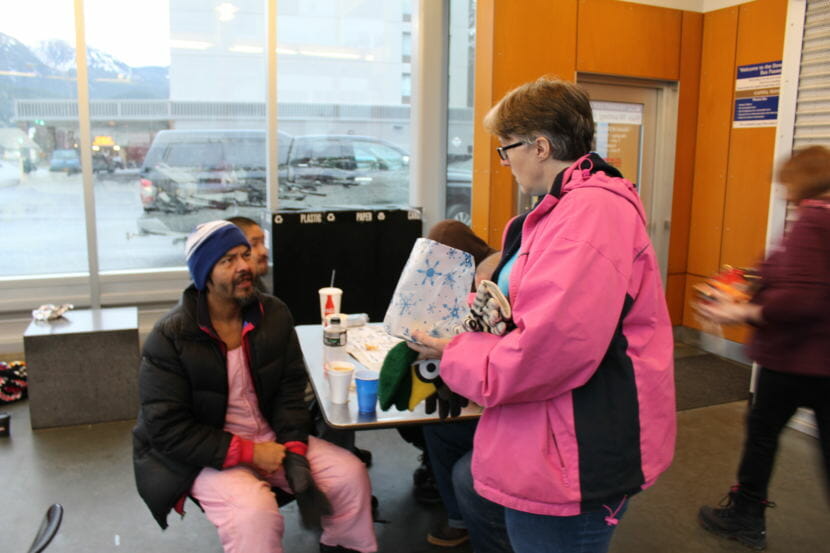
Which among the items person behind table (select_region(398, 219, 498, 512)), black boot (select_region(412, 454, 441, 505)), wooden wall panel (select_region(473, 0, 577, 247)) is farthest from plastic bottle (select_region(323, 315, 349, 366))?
wooden wall panel (select_region(473, 0, 577, 247))

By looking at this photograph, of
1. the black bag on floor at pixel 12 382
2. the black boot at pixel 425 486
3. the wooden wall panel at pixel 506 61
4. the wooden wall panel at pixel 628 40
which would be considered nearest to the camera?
the black boot at pixel 425 486

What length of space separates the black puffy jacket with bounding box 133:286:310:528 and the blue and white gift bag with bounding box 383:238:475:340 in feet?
2.81

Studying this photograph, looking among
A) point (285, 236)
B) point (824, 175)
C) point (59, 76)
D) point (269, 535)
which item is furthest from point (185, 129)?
point (824, 175)

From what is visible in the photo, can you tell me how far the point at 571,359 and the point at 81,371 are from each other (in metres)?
3.43

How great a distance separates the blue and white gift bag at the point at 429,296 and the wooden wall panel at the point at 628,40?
12.1ft

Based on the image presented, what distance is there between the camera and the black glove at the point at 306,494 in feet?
7.23

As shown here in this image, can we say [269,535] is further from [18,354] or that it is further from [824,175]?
[18,354]

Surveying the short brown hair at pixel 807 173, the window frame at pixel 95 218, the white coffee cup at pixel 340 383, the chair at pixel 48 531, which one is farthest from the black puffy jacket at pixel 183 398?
the window frame at pixel 95 218

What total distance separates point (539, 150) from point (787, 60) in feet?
10.1

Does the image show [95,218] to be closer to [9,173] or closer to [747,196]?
[9,173]

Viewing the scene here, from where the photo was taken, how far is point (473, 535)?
2115mm

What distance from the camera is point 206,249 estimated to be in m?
2.27

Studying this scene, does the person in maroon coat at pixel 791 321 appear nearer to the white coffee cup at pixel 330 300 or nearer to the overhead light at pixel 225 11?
the white coffee cup at pixel 330 300

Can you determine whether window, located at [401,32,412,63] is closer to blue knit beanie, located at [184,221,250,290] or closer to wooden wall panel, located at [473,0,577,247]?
wooden wall panel, located at [473,0,577,247]
